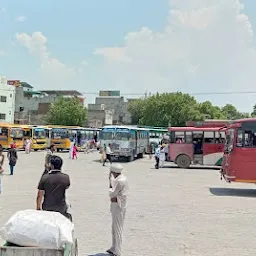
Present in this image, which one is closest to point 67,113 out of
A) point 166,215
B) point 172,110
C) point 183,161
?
point 172,110

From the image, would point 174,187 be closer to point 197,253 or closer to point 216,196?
point 216,196

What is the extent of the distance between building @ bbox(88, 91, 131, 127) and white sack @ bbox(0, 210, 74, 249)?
82746mm

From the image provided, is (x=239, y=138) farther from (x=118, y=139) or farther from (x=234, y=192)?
(x=118, y=139)

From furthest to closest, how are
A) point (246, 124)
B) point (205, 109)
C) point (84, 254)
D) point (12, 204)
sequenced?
point (205, 109) → point (246, 124) → point (12, 204) → point (84, 254)

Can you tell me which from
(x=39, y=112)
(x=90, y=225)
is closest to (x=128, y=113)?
(x=39, y=112)

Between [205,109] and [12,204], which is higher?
[205,109]

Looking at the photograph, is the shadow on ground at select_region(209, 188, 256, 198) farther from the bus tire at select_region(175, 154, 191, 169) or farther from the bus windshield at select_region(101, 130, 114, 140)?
the bus windshield at select_region(101, 130, 114, 140)

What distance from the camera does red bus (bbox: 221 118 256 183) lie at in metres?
16.0

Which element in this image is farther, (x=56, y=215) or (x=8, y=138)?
(x=8, y=138)

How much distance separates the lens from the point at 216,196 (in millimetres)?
15148

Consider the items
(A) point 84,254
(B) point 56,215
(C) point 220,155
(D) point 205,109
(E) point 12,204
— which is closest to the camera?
(B) point 56,215

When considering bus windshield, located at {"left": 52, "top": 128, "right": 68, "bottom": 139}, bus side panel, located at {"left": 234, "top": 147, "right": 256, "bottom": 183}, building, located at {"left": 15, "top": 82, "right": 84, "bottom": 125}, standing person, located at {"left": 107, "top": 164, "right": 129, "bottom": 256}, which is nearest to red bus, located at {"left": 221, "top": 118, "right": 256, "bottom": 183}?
bus side panel, located at {"left": 234, "top": 147, "right": 256, "bottom": 183}

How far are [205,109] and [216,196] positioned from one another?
62.9m

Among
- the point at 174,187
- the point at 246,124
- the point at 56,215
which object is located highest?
the point at 246,124
